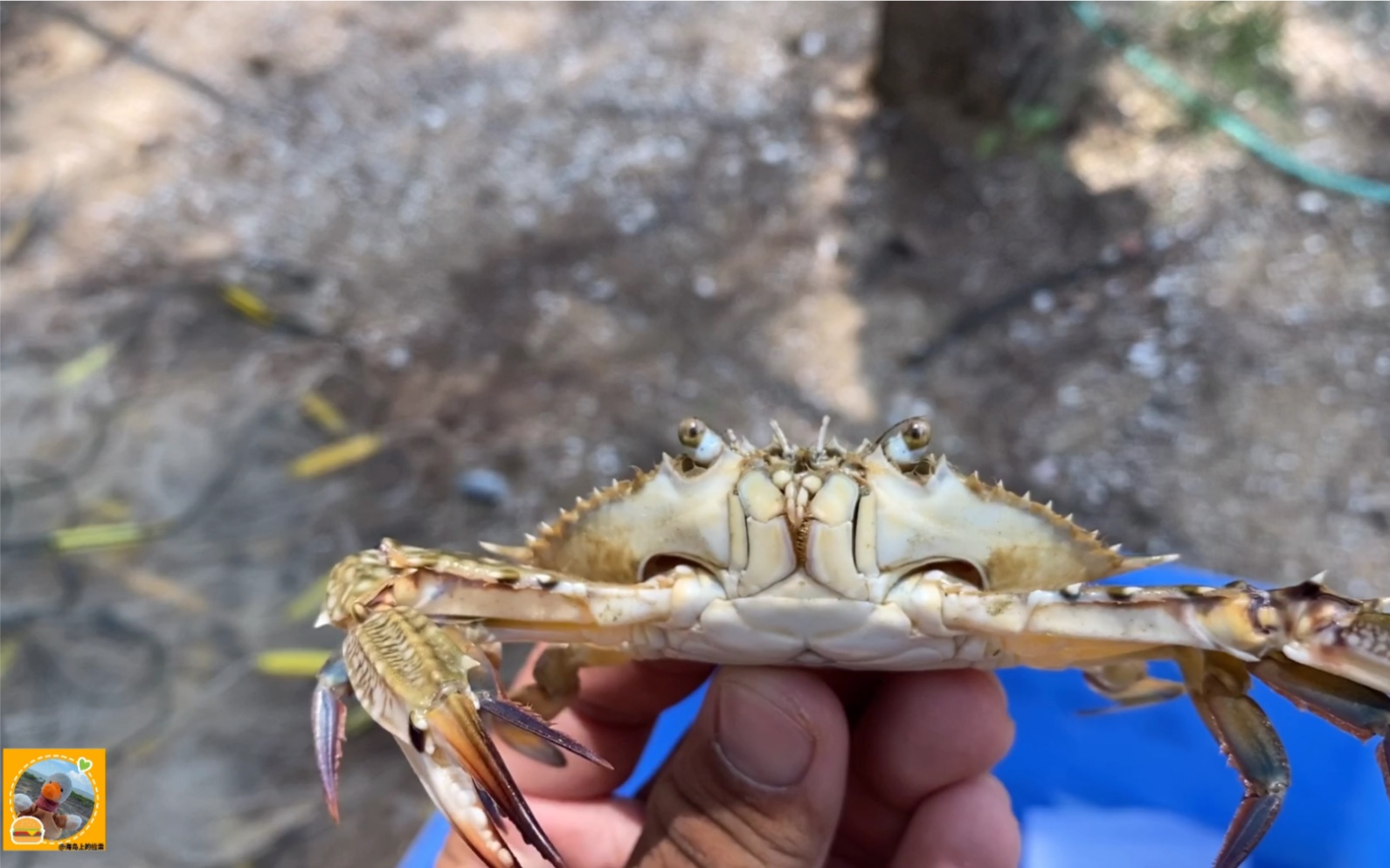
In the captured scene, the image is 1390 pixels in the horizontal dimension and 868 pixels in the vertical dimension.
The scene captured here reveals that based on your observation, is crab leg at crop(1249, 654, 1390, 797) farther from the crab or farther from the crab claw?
the crab claw

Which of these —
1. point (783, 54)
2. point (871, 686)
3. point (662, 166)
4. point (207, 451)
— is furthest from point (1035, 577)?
point (783, 54)

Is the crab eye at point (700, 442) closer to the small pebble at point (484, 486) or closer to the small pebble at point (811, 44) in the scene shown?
the small pebble at point (484, 486)

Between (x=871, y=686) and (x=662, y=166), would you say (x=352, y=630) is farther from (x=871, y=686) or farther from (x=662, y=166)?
(x=662, y=166)

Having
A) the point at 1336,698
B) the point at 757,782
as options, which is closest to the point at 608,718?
the point at 757,782

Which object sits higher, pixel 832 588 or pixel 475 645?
pixel 832 588

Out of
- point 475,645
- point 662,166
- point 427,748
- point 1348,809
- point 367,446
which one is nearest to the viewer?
point 427,748

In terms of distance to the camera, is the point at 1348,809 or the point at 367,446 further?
the point at 367,446
